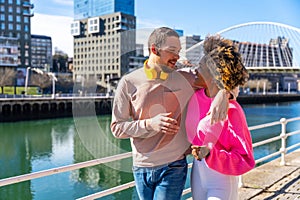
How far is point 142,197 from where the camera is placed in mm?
1518

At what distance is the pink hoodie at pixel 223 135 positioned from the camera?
1.42 meters

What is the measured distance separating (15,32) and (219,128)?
191 feet

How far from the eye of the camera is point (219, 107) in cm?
136

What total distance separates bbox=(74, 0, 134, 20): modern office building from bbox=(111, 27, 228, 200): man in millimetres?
379

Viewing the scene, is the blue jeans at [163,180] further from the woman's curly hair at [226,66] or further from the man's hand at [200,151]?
the woman's curly hair at [226,66]

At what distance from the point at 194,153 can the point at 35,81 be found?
45933mm

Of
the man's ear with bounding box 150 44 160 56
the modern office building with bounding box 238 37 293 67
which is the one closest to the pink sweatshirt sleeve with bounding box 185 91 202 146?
the man's ear with bounding box 150 44 160 56

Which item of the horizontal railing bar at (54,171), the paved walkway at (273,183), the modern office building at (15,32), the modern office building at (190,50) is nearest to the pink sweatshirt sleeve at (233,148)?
the modern office building at (190,50)

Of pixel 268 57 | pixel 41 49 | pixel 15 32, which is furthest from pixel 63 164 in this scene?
pixel 41 49

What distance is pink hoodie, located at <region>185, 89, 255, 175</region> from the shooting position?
4.66 ft

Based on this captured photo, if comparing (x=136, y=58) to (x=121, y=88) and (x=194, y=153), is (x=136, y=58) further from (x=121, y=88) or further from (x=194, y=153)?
(x=194, y=153)

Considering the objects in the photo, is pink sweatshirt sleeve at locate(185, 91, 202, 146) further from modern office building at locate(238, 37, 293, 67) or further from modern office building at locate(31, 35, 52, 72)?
modern office building at locate(31, 35, 52, 72)

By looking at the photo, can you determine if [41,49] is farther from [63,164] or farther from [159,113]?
[159,113]

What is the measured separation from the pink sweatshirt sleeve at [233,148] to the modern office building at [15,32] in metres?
54.4
